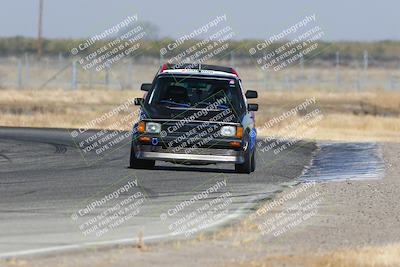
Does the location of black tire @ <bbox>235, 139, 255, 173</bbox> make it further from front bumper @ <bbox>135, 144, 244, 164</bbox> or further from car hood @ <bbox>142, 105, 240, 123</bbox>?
car hood @ <bbox>142, 105, 240, 123</bbox>

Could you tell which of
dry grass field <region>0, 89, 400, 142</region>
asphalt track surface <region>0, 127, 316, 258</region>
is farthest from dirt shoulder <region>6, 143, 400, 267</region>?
dry grass field <region>0, 89, 400, 142</region>

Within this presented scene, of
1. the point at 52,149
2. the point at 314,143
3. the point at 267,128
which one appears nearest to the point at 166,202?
the point at 52,149

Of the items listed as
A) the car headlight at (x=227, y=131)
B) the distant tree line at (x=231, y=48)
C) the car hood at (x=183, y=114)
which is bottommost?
the distant tree line at (x=231, y=48)

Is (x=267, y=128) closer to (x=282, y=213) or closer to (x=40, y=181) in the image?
(x=40, y=181)

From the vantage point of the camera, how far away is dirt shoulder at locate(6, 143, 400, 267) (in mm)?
10766

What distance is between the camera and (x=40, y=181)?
1850cm

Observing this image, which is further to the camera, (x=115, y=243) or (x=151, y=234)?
(x=151, y=234)

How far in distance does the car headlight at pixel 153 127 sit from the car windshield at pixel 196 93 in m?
0.74

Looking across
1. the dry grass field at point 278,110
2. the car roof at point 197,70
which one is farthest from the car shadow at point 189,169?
the dry grass field at point 278,110

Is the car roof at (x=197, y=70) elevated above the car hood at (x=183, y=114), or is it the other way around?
the car roof at (x=197, y=70)

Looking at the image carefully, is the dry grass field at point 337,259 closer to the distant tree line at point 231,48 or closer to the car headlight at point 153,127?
the car headlight at point 153,127

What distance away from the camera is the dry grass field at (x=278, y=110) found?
38.9 m

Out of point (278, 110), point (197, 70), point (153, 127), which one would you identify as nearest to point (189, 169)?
point (153, 127)

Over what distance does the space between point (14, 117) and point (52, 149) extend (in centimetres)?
1553
